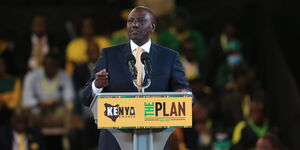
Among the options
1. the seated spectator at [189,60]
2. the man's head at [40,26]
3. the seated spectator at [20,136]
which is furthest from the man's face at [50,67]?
the seated spectator at [189,60]

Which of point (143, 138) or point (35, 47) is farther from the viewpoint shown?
point (35, 47)

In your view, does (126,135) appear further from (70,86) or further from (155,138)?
(70,86)

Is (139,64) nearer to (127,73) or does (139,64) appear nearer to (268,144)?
(127,73)

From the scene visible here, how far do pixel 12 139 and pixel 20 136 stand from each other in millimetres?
103

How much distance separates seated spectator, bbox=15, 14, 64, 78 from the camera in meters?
11.6

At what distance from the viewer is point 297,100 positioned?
436 inches

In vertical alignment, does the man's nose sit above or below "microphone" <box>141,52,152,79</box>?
above

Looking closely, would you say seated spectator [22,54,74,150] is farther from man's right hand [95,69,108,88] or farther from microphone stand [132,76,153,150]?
microphone stand [132,76,153,150]

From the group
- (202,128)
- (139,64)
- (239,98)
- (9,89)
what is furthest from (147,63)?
(9,89)

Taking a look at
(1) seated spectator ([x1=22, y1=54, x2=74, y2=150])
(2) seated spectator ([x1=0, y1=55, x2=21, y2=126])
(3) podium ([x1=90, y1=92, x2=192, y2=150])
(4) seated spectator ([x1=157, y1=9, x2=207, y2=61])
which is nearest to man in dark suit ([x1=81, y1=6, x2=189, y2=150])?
(3) podium ([x1=90, y1=92, x2=192, y2=150])

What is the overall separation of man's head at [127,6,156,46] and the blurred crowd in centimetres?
337

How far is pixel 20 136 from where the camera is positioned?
10164mm

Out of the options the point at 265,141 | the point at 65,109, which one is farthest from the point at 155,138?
the point at 65,109

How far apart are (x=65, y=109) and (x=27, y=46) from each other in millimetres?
1412
